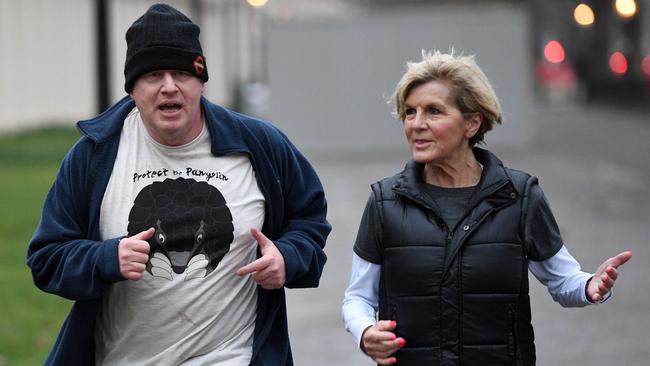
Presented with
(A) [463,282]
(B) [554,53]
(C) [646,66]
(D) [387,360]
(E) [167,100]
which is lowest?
(B) [554,53]

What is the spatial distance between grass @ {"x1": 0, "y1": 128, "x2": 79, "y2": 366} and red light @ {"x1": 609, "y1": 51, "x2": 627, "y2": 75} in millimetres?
26708

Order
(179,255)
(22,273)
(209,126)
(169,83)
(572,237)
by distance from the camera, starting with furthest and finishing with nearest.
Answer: (572,237), (22,273), (209,126), (179,255), (169,83)

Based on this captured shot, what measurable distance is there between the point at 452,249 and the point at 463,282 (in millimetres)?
108

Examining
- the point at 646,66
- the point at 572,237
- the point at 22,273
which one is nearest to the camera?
the point at 22,273

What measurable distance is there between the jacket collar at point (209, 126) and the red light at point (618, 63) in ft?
145

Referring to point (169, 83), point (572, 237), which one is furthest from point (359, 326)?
point (572, 237)

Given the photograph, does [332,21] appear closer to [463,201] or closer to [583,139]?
[583,139]

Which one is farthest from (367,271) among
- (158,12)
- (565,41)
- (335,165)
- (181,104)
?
(565,41)

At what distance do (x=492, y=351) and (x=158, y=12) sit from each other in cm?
152

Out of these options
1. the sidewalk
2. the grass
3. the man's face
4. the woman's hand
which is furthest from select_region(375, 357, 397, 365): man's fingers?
the grass

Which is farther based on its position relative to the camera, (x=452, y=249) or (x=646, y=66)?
(x=646, y=66)

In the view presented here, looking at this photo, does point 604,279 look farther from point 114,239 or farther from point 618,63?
point 618,63

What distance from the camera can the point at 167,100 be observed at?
417 centimetres

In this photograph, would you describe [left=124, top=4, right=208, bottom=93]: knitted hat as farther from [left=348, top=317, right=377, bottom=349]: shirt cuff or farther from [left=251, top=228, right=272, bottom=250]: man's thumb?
[left=348, top=317, right=377, bottom=349]: shirt cuff
